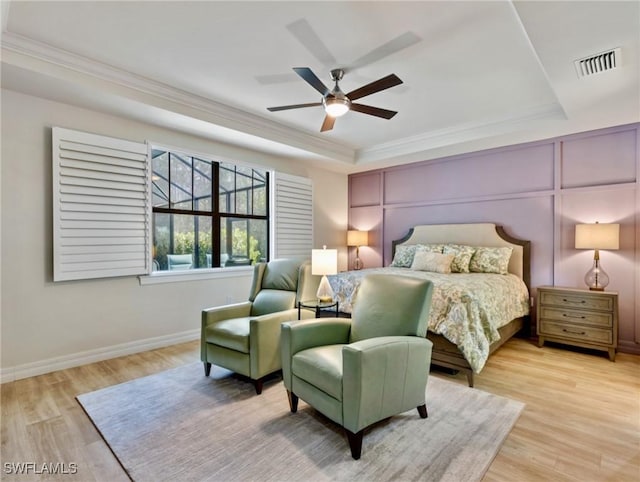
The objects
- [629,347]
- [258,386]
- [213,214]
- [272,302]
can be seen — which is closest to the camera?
[258,386]

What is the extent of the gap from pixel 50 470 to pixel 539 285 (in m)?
4.82

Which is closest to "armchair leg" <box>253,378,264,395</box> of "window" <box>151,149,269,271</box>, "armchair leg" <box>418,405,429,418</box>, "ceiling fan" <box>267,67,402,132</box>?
"armchair leg" <box>418,405,429,418</box>

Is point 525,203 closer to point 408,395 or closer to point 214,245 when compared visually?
point 408,395

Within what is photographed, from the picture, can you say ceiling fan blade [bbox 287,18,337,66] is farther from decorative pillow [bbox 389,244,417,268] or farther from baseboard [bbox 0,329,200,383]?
baseboard [bbox 0,329,200,383]

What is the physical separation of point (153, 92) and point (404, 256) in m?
3.69

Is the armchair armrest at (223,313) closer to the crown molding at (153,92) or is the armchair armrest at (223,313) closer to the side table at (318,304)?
the side table at (318,304)

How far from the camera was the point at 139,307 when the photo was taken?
3529mm

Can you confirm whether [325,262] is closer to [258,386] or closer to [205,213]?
[258,386]

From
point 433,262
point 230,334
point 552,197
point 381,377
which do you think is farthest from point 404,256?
point 381,377

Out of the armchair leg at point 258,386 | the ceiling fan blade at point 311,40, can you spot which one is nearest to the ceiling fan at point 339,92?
the ceiling fan blade at point 311,40

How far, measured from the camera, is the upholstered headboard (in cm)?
413

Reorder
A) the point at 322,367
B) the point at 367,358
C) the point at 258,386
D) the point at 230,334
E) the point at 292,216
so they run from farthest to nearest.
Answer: the point at 292,216, the point at 230,334, the point at 258,386, the point at 322,367, the point at 367,358

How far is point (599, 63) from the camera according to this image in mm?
2303

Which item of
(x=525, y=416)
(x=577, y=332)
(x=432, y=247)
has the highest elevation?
(x=432, y=247)
